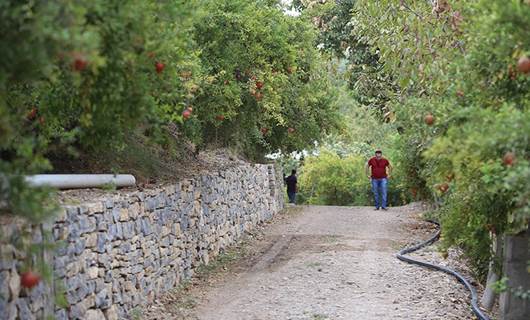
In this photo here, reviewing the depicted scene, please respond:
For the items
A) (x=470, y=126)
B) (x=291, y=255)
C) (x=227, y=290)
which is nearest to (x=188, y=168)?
(x=291, y=255)

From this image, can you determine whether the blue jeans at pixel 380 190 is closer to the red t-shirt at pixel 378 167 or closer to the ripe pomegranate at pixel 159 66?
the red t-shirt at pixel 378 167

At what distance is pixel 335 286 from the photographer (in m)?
10.5

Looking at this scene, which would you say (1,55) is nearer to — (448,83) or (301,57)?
(448,83)

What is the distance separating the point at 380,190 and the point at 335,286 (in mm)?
10151

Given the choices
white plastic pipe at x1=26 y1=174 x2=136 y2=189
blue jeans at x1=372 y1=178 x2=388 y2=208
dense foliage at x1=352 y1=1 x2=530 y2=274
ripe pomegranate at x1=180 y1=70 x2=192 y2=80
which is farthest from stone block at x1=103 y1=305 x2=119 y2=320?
blue jeans at x1=372 y1=178 x2=388 y2=208

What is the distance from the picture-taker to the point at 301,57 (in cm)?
1638

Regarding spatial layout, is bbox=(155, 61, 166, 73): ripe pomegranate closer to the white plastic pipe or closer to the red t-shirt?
the white plastic pipe

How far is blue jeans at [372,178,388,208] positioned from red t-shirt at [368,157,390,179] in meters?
0.16

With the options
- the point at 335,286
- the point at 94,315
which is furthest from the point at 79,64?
the point at 335,286

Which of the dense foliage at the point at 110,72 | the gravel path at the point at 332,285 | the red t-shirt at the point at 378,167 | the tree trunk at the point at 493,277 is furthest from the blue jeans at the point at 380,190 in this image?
the tree trunk at the point at 493,277

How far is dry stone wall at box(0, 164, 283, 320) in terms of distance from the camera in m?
6.05

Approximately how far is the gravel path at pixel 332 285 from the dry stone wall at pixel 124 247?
0.71 m

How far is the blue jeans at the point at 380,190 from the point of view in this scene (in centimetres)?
1986

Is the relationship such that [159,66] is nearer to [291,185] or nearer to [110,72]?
[110,72]
